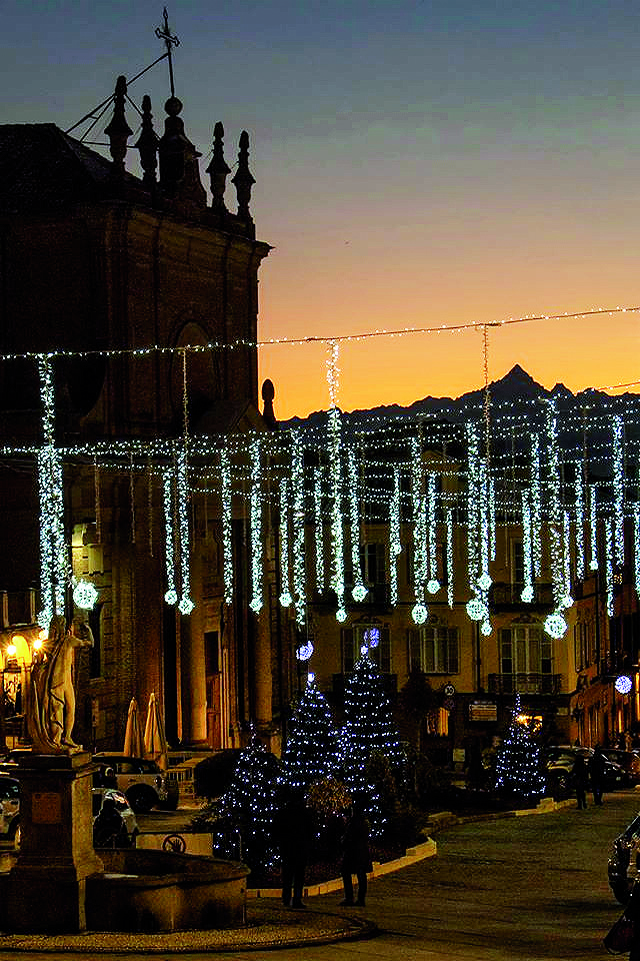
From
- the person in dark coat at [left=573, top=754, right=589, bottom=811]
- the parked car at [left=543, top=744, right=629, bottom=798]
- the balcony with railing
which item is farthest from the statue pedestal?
the balcony with railing

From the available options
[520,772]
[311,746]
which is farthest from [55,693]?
[520,772]

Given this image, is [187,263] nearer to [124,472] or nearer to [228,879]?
[124,472]

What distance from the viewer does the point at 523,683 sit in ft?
207

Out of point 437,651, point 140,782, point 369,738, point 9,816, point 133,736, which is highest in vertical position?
point 437,651

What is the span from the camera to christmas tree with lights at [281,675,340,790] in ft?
108

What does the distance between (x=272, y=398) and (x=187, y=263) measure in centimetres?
589

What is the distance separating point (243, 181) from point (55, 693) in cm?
3379

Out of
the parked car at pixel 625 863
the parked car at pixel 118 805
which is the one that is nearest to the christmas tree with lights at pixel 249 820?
the parked car at pixel 118 805

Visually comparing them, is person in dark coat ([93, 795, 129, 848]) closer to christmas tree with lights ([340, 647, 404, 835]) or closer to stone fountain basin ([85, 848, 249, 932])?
christmas tree with lights ([340, 647, 404, 835])

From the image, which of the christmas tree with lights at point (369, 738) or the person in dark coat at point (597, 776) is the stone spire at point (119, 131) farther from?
the person in dark coat at point (597, 776)

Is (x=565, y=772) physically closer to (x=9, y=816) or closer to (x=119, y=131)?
(x=119, y=131)

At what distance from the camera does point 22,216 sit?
46438mm

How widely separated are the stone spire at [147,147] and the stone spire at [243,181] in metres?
5.97

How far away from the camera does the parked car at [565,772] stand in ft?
148
